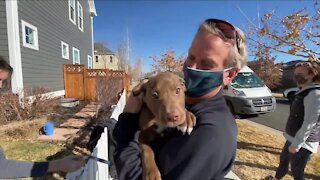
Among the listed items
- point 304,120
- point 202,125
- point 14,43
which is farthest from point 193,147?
point 14,43

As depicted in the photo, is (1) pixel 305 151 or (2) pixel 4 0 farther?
(2) pixel 4 0

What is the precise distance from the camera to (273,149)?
7.23 metres

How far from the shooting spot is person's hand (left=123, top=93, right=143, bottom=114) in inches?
64.1

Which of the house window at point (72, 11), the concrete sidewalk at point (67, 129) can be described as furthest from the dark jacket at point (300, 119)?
the house window at point (72, 11)

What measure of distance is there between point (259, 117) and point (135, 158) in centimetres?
1218

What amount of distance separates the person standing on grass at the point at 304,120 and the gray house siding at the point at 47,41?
9.31 meters

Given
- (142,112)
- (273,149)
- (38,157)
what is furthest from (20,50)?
(142,112)

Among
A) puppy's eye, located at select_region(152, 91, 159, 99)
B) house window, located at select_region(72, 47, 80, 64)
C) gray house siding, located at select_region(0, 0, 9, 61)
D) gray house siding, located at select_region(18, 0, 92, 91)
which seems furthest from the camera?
house window, located at select_region(72, 47, 80, 64)

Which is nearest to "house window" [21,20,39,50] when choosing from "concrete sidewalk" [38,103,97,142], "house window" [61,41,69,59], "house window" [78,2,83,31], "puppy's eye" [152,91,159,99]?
"concrete sidewalk" [38,103,97,142]

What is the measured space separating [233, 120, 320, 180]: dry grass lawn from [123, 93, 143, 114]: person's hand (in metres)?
4.50

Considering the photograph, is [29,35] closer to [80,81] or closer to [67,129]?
[80,81]

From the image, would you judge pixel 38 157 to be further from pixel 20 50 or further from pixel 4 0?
pixel 4 0

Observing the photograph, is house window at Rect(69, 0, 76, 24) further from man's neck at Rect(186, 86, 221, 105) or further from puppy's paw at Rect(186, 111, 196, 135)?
puppy's paw at Rect(186, 111, 196, 135)

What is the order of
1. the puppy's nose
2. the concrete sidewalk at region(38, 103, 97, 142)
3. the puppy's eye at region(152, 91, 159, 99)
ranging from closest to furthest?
the puppy's nose → the puppy's eye at region(152, 91, 159, 99) → the concrete sidewalk at region(38, 103, 97, 142)
